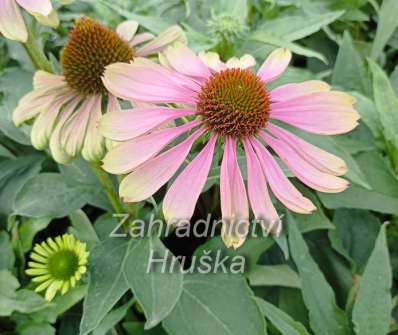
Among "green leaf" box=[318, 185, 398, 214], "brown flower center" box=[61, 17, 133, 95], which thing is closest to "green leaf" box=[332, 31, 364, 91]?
"green leaf" box=[318, 185, 398, 214]

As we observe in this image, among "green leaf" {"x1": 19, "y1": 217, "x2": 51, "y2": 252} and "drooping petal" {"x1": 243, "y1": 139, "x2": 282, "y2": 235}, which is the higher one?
"drooping petal" {"x1": 243, "y1": 139, "x2": 282, "y2": 235}

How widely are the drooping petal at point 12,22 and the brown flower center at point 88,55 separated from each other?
0.60ft

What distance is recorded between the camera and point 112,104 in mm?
750

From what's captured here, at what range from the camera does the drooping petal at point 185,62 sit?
2.31 feet

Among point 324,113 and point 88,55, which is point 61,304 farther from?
point 324,113

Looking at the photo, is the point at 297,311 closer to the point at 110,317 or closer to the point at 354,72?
the point at 110,317

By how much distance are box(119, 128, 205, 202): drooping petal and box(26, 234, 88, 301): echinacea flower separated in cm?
26

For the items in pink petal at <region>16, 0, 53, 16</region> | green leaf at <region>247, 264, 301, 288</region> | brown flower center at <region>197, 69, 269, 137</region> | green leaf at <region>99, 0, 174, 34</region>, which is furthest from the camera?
green leaf at <region>99, 0, 174, 34</region>

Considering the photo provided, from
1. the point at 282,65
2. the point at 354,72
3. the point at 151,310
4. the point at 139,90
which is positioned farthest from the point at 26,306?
the point at 354,72

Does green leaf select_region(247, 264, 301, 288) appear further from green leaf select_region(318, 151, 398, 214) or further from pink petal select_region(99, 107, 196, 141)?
pink petal select_region(99, 107, 196, 141)

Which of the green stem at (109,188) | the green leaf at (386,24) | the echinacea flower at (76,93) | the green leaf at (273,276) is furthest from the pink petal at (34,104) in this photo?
the green leaf at (386,24)

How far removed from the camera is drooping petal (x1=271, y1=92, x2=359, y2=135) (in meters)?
0.62

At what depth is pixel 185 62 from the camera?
71 cm

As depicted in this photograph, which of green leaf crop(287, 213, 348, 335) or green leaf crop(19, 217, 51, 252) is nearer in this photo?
green leaf crop(287, 213, 348, 335)
